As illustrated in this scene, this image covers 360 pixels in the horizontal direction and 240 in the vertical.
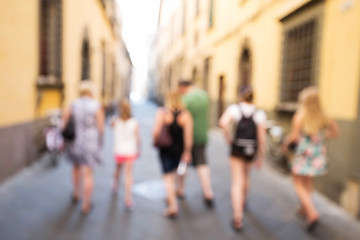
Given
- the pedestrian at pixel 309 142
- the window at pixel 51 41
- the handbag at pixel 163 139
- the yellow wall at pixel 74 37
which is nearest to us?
the pedestrian at pixel 309 142

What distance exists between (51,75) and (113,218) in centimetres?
493

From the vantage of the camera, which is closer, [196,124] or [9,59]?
[196,124]

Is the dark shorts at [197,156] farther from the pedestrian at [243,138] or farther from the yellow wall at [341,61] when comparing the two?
the yellow wall at [341,61]

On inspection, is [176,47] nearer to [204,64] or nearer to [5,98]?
[204,64]

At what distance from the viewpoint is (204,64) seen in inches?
601

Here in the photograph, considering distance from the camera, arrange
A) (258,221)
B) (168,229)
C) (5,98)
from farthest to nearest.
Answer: (5,98) < (258,221) < (168,229)

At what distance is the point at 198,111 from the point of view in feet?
15.4

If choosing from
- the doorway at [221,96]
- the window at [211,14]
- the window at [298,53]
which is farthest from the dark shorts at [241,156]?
the window at [211,14]

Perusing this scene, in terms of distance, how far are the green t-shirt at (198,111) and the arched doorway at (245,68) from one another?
5.28 metres

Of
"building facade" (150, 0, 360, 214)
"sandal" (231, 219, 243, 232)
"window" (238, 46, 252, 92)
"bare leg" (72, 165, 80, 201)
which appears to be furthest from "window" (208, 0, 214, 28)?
"sandal" (231, 219, 243, 232)

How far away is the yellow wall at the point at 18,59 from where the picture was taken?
5.11m

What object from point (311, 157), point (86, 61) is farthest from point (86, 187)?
point (86, 61)

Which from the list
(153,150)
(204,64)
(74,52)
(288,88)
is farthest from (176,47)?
(288,88)

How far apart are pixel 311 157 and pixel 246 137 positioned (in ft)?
2.72
